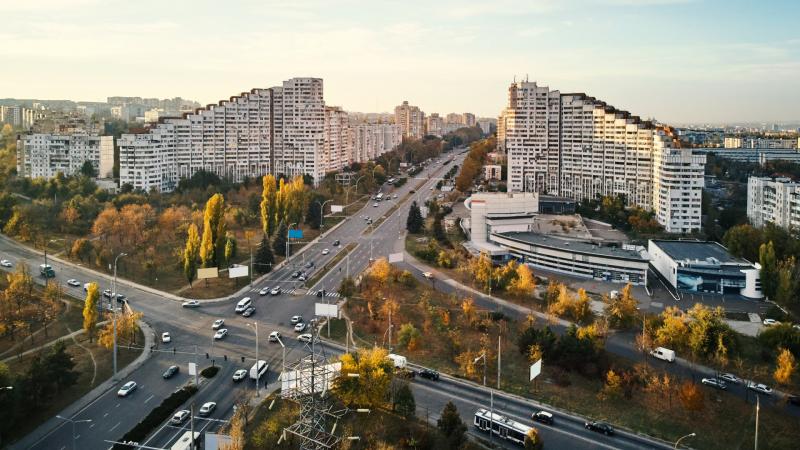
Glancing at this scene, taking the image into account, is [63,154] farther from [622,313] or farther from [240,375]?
[622,313]

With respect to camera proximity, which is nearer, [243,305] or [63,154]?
[243,305]

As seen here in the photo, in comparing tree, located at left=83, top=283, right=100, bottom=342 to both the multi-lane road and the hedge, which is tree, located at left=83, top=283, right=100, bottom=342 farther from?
the hedge

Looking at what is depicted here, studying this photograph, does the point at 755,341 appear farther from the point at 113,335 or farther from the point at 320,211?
the point at 320,211

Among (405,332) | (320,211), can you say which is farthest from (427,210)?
(405,332)

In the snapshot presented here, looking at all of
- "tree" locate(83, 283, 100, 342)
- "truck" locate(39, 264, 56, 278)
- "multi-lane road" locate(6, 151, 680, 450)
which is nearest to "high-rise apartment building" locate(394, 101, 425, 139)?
"multi-lane road" locate(6, 151, 680, 450)

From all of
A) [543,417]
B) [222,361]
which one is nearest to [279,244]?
[222,361]

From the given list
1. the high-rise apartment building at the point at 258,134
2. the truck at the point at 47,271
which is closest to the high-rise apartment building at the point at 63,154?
the high-rise apartment building at the point at 258,134
